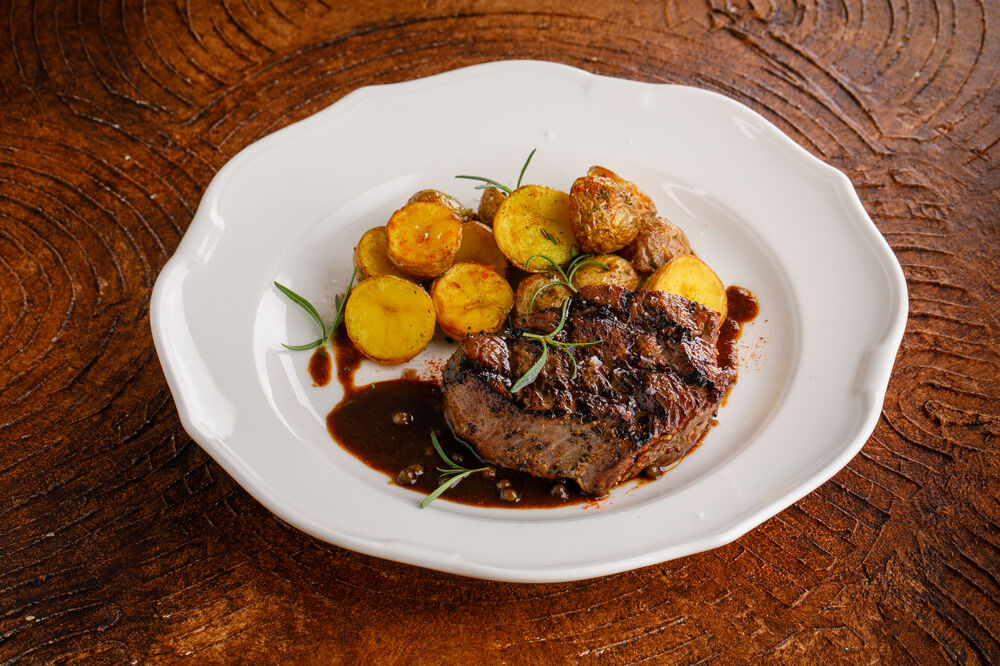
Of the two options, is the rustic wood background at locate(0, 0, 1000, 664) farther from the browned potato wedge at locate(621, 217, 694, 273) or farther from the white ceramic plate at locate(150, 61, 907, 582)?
the browned potato wedge at locate(621, 217, 694, 273)

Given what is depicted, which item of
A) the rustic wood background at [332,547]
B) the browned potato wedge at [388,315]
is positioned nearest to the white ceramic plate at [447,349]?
the browned potato wedge at [388,315]

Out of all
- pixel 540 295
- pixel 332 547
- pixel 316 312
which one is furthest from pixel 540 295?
pixel 332 547

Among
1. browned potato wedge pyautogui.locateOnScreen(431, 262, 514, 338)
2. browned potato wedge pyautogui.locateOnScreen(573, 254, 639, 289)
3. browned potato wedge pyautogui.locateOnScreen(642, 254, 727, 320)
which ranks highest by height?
browned potato wedge pyautogui.locateOnScreen(642, 254, 727, 320)

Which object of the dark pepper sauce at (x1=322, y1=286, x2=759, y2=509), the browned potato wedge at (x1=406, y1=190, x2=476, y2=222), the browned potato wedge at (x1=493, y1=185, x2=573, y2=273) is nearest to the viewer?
the dark pepper sauce at (x1=322, y1=286, x2=759, y2=509)

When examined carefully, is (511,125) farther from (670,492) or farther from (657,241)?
(670,492)

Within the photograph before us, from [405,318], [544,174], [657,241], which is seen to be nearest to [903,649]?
[657,241]

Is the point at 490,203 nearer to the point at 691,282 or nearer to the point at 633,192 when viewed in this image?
the point at 633,192

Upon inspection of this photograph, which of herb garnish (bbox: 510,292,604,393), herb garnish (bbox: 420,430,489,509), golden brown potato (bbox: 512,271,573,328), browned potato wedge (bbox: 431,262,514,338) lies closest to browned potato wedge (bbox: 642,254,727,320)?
golden brown potato (bbox: 512,271,573,328)
